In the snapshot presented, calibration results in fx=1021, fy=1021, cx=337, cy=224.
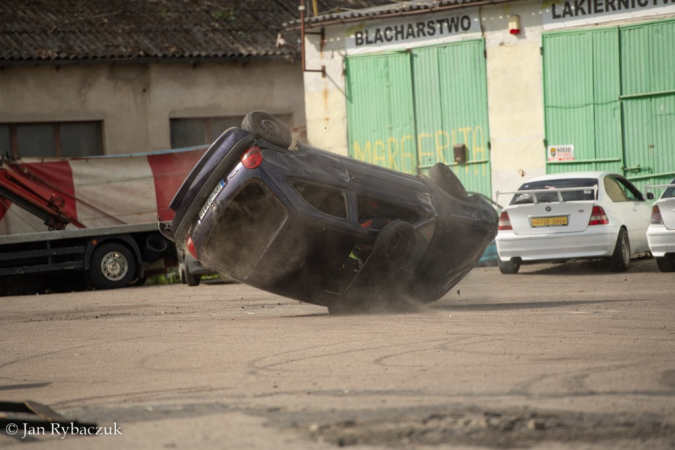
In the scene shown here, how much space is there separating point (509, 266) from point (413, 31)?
22.7 feet

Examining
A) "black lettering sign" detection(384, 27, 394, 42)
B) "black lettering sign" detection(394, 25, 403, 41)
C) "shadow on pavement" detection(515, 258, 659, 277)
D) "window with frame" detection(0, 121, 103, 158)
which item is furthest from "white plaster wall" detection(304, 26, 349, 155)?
"shadow on pavement" detection(515, 258, 659, 277)

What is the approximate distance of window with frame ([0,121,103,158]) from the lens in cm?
2438

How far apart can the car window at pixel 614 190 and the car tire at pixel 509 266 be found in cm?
189

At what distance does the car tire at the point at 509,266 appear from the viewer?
17.2 metres

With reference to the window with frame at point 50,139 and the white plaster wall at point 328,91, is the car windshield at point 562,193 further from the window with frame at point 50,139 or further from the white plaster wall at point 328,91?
the window with frame at point 50,139

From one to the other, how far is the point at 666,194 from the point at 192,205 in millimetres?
8488

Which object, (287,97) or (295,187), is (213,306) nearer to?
(295,187)

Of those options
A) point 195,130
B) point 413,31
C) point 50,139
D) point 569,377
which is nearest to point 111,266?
point 50,139

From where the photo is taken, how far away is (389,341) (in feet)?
27.6

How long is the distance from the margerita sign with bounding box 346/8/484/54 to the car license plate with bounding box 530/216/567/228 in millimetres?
5973

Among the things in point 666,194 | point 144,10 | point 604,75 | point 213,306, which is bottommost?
point 213,306

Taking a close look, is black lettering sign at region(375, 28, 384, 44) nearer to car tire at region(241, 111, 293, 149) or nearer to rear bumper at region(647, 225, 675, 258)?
rear bumper at region(647, 225, 675, 258)

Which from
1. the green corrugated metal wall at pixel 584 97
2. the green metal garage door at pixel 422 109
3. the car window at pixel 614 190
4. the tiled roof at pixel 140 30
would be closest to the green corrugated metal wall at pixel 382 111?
the green metal garage door at pixel 422 109

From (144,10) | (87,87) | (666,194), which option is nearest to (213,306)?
(666,194)
